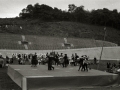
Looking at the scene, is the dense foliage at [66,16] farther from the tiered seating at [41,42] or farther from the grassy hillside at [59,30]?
the tiered seating at [41,42]

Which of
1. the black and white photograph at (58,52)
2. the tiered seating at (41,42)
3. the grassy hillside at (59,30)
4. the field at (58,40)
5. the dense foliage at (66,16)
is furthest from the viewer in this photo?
the dense foliage at (66,16)

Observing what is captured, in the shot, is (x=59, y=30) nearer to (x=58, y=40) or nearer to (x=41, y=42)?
(x=58, y=40)

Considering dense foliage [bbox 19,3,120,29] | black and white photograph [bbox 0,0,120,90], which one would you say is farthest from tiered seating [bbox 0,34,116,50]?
dense foliage [bbox 19,3,120,29]

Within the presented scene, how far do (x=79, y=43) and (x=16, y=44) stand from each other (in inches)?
704

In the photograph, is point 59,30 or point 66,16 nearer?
point 59,30

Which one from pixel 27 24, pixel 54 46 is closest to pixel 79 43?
pixel 54 46

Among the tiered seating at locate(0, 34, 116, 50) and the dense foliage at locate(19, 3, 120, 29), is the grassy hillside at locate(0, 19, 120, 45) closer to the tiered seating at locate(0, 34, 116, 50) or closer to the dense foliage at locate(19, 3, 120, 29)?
the tiered seating at locate(0, 34, 116, 50)

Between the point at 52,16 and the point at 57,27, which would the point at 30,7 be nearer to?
the point at 52,16

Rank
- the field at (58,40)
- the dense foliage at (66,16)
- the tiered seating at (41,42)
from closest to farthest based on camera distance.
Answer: the field at (58,40)
the tiered seating at (41,42)
the dense foliage at (66,16)

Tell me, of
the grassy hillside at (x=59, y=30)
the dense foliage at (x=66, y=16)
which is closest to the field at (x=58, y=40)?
the grassy hillside at (x=59, y=30)

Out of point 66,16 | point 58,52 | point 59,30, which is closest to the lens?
point 58,52

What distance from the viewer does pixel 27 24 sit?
89750 mm

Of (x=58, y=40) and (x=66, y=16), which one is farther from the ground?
(x=66, y=16)

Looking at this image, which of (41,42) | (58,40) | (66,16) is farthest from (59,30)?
(66,16)
